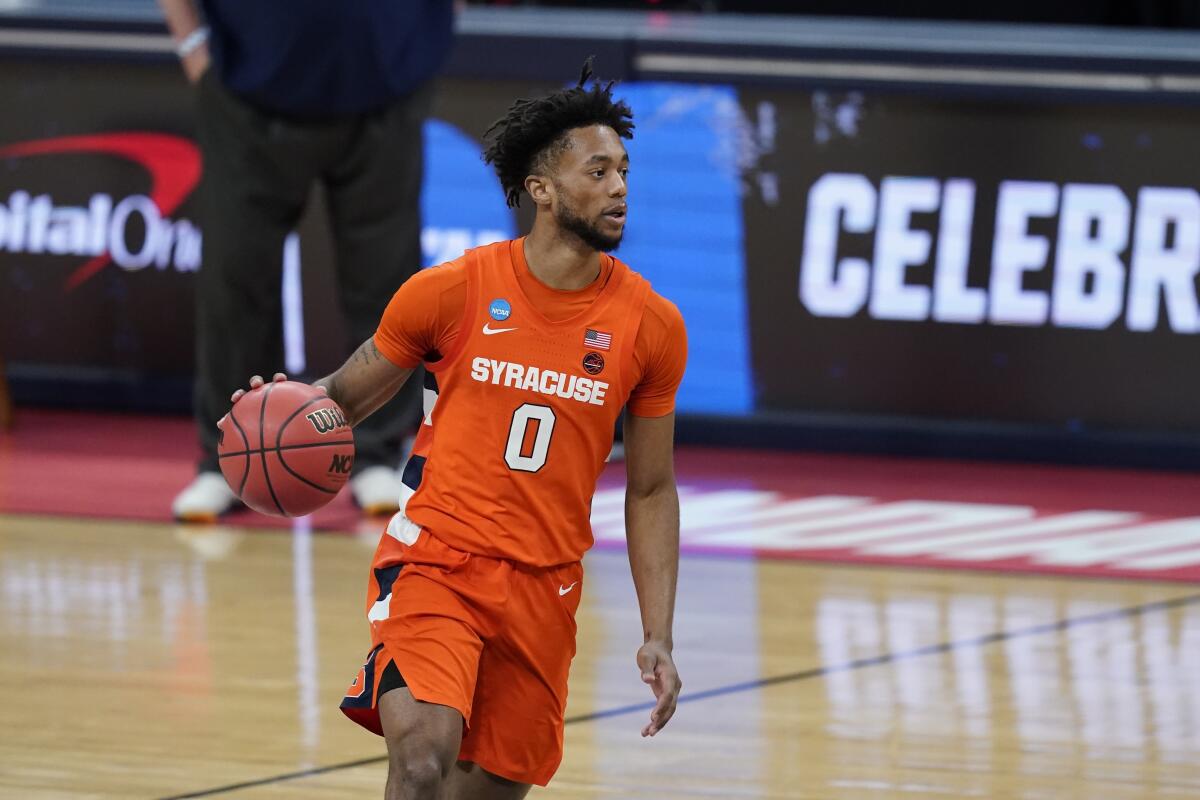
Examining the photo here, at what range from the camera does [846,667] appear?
5992 millimetres

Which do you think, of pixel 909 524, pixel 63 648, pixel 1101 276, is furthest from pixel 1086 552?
pixel 63 648

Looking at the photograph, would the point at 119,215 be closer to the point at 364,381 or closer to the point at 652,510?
the point at 364,381

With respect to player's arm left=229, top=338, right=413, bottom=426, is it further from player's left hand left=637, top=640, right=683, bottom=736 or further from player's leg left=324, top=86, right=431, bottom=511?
player's leg left=324, top=86, right=431, bottom=511

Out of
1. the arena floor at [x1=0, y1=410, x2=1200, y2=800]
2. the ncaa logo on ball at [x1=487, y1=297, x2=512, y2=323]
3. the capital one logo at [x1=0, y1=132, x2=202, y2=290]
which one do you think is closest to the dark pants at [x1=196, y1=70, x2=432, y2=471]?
the arena floor at [x1=0, y1=410, x2=1200, y2=800]

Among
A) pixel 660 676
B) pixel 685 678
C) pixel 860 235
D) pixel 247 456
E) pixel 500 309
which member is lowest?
pixel 685 678

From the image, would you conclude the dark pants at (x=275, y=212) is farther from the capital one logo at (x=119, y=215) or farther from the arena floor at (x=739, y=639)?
the capital one logo at (x=119, y=215)

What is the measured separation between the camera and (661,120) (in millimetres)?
8914

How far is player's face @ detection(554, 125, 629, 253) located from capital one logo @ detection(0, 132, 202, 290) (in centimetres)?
569

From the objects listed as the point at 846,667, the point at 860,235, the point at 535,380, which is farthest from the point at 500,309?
the point at 860,235

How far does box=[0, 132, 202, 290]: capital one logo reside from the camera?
9.43 m

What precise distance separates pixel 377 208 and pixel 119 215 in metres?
2.17

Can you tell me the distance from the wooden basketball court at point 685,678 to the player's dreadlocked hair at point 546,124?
5.25 feet

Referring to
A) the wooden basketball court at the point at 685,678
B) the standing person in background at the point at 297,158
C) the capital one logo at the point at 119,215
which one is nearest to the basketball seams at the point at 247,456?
the wooden basketball court at the point at 685,678

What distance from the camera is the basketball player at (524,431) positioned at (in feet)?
12.9
